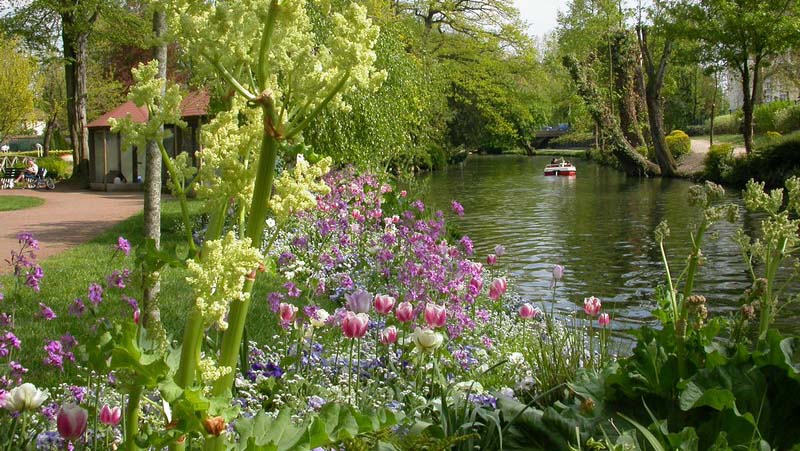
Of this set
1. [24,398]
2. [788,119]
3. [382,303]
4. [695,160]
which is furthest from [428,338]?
[788,119]

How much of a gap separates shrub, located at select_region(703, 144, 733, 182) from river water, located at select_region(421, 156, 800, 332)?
1.36 meters

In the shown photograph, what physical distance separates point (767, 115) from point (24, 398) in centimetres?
4427

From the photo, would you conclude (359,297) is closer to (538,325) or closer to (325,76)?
(325,76)

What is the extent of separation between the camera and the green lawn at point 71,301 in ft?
17.7

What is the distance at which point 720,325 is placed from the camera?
3.15m

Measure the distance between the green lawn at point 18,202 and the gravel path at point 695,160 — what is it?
78.3ft

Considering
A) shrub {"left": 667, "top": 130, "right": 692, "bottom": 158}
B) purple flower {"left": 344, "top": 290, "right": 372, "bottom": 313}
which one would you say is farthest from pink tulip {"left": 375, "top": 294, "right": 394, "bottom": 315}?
shrub {"left": 667, "top": 130, "right": 692, "bottom": 158}

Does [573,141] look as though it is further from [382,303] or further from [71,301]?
[382,303]

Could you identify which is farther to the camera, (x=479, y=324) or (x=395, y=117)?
(x=395, y=117)

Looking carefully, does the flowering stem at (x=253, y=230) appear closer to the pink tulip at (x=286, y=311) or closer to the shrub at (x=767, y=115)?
the pink tulip at (x=286, y=311)

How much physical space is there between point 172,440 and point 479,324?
4074 millimetres

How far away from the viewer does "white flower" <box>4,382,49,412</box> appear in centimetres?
242

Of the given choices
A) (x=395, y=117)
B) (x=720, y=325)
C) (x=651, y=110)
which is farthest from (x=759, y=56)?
(x=720, y=325)

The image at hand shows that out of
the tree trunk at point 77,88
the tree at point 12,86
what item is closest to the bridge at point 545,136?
the tree trunk at point 77,88
